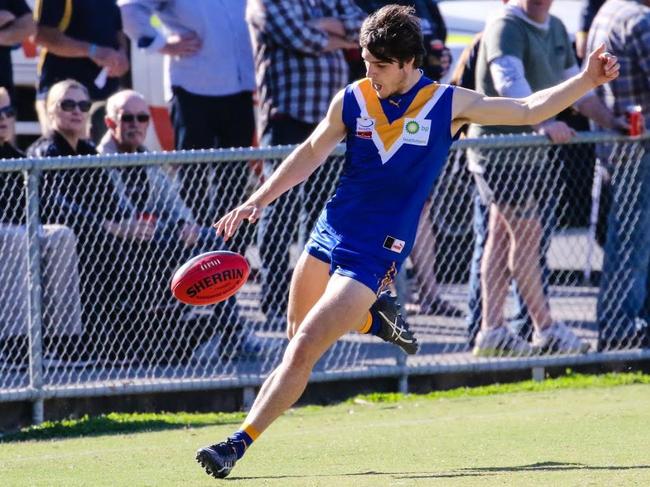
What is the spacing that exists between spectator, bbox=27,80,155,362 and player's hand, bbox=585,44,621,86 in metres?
3.50

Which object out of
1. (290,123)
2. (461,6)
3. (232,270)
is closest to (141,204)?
(290,123)

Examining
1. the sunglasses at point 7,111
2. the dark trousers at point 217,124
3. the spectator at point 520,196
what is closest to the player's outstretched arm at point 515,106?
the spectator at point 520,196

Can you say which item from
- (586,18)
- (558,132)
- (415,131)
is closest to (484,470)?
(415,131)

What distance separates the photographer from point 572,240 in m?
12.9

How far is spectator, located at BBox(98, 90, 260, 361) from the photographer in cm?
887

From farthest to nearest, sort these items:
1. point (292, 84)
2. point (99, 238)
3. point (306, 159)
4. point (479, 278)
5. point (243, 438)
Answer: point (292, 84), point (479, 278), point (99, 238), point (306, 159), point (243, 438)

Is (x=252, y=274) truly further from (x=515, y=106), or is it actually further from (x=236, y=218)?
(x=515, y=106)

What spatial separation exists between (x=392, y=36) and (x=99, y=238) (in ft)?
10.4

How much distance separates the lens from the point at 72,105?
30.1 ft

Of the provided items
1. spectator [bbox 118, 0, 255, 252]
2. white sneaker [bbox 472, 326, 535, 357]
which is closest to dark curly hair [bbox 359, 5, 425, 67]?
white sneaker [bbox 472, 326, 535, 357]

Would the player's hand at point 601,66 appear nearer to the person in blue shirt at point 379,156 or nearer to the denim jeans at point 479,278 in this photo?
the person in blue shirt at point 379,156

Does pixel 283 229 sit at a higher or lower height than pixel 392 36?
lower

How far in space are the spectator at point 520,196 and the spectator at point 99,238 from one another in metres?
2.24

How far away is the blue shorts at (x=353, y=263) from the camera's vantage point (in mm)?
6422
